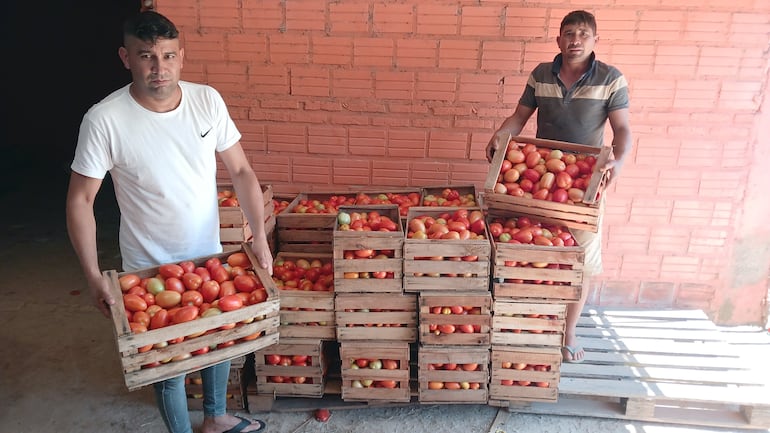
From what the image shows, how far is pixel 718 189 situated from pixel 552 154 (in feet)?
5.71

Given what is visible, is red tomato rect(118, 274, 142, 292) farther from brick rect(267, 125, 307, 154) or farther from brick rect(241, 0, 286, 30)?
brick rect(241, 0, 286, 30)

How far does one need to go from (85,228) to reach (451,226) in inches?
70.3

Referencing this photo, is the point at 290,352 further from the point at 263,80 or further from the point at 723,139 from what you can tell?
the point at 723,139

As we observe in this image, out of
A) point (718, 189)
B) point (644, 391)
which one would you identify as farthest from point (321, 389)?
point (718, 189)

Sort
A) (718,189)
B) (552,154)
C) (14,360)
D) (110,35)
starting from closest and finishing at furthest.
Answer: (552,154) < (14,360) < (718,189) < (110,35)

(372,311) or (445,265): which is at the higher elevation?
(445,265)

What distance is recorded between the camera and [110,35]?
1018 centimetres

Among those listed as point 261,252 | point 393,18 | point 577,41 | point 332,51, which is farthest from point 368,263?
point 393,18

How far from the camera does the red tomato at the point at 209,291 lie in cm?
239

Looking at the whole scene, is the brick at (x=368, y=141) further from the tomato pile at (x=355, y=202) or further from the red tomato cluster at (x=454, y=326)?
the red tomato cluster at (x=454, y=326)

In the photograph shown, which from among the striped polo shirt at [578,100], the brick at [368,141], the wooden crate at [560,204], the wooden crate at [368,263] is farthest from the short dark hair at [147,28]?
the striped polo shirt at [578,100]

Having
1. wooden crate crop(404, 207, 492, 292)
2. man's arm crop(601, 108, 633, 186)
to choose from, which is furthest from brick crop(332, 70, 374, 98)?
man's arm crop(601, 108, 633, 186)

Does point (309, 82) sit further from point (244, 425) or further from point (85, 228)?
point (244, 425)

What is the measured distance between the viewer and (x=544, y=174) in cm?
307
